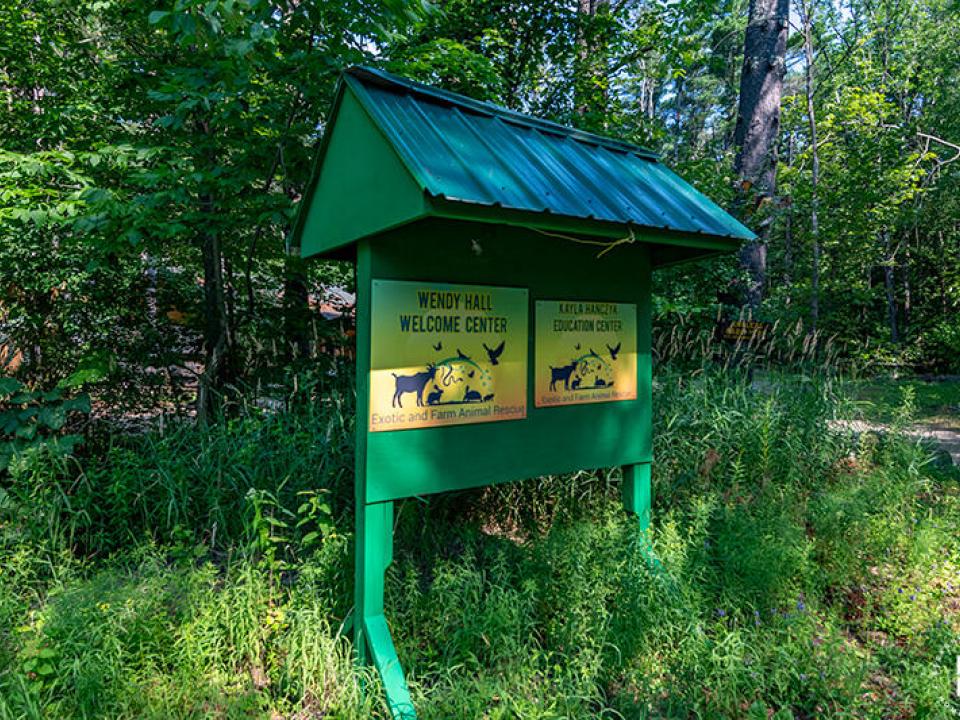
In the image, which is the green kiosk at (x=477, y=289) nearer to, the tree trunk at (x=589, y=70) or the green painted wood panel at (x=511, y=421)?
the green painted wood panel at (x=511, y=421)

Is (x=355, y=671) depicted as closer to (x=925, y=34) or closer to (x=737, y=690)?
(x=737, y=690)

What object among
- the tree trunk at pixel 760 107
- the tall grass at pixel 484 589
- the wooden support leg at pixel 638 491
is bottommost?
the tall grass at pixel 484 589

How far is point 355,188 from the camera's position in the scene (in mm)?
2549

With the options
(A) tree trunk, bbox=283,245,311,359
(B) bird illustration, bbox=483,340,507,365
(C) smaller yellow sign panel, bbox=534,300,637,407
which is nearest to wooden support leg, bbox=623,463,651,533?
(C) smaller yellow sign panel, bbox=534,300,637,407

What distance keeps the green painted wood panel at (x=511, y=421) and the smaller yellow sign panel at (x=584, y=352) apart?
1.9 inches

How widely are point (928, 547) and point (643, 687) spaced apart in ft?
7.65

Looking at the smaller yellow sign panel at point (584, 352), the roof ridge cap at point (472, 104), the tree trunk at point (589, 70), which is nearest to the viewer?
the roof ridge cap at point (472, 104)

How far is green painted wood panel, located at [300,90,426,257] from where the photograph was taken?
224 cm

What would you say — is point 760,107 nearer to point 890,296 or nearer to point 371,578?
point 371,578

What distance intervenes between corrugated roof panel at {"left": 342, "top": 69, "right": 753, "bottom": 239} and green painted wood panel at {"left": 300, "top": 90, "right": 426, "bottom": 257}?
0.09 m

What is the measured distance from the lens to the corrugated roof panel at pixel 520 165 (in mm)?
2230

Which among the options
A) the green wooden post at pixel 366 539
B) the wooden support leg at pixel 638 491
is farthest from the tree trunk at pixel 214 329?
the wooden support leg at pixel 638 491

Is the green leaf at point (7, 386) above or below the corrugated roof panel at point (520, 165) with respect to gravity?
below

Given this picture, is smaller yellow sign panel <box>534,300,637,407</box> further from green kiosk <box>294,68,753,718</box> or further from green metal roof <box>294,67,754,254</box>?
green metal roof <box>294,67,754,254</box>
